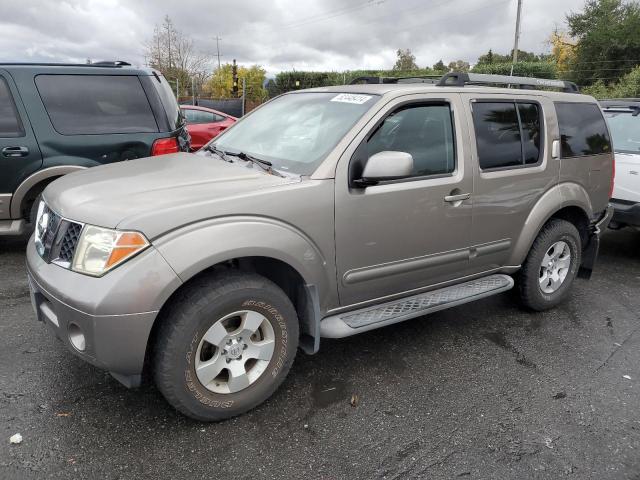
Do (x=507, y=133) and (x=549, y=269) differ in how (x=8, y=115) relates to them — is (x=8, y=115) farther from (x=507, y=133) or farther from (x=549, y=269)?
(x=549, y=269)

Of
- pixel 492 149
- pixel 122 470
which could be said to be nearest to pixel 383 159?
pixel 492 149

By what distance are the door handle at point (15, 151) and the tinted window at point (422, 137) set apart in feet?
12.2

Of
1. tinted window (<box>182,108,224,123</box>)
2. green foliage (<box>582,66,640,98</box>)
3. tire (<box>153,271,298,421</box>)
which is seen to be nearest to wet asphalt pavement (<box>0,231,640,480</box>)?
tire (<box>153,271,298,421</box>)

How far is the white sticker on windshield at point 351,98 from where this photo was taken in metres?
3.33

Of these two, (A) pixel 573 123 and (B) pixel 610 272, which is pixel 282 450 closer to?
(A) pixel 573 123

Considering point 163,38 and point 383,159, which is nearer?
point 383,159

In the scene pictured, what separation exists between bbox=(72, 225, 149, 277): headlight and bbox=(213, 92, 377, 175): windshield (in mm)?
1076

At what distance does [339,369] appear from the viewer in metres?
3.35

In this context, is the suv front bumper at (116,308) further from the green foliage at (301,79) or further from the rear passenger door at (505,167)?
the green foliage at (301,79)

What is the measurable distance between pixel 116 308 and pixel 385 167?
160 centimetres

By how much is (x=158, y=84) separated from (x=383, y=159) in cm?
382

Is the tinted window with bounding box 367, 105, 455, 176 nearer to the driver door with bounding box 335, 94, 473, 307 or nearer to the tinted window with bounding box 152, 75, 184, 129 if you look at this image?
the driver door with bounding box 335, 94, 473, 307

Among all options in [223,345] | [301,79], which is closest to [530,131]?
[223,345]

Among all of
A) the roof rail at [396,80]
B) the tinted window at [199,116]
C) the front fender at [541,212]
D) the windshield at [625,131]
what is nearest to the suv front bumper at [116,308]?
the roof rail at [396,80]
